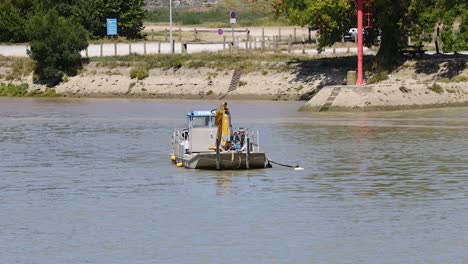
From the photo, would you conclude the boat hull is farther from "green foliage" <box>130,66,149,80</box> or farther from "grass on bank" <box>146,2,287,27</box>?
"grass on bank" <box>146,2,287,27</box>

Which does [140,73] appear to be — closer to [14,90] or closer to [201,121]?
[14,90]

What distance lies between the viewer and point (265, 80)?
252ft

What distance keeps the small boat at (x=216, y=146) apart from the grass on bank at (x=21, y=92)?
40.1 meters

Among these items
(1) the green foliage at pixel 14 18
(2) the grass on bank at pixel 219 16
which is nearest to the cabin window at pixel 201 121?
(1) the green foliage at pixel 14 18

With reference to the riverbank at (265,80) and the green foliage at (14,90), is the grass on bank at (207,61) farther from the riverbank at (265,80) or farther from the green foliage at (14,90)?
the green foliage at (14,90)

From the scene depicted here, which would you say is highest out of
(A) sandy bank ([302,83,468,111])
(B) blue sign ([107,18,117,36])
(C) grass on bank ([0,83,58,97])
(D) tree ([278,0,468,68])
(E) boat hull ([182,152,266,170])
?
(D) tree ([278,0,468,68])

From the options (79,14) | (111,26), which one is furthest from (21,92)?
Result: (79,14)

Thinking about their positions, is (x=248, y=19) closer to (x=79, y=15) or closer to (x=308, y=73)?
(x=79, y=15)

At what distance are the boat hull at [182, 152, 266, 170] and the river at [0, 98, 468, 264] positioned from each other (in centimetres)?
28

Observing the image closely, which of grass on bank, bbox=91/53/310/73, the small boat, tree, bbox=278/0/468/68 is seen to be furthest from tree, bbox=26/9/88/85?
the small boat

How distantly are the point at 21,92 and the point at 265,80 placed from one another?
605 inches

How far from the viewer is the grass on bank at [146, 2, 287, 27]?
129 metres

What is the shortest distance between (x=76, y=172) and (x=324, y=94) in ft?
83.6

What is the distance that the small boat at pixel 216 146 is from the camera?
1574 inches
